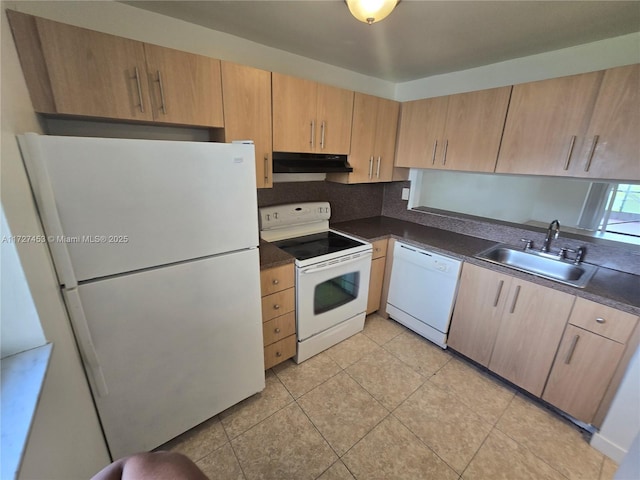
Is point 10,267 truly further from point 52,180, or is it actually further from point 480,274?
point 480,274

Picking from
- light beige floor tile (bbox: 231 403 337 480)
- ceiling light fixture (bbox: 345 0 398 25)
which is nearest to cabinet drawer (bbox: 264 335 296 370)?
light beige floor tile (bbox: 231 403 337 480)

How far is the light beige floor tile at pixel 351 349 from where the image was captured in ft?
6.95

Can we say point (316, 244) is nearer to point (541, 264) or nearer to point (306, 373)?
point (306, 373)

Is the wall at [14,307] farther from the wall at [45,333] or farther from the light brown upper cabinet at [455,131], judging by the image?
the light brown upper cabinet at [455,131]

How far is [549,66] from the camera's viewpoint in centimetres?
191

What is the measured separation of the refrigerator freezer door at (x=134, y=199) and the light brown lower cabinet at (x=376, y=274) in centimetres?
136

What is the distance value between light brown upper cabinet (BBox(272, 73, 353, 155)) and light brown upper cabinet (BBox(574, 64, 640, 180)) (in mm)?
1555

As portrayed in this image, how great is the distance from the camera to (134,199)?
1.08 m

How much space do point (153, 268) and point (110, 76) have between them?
3.15ft

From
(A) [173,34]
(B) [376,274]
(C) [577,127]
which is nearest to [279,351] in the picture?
(B) [376,274]

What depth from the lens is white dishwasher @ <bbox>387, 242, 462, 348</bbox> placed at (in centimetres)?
206

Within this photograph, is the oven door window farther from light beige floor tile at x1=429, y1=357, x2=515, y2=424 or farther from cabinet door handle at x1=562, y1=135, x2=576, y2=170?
cabinet door handle at x1=562, y1=135, x2=576, y2=170

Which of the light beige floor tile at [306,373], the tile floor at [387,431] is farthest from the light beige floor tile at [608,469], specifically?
the light beige floor tile at [306,373]

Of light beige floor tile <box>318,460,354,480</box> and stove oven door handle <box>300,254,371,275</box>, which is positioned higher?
stove oven door handle <box>300,254,371,275</box>
